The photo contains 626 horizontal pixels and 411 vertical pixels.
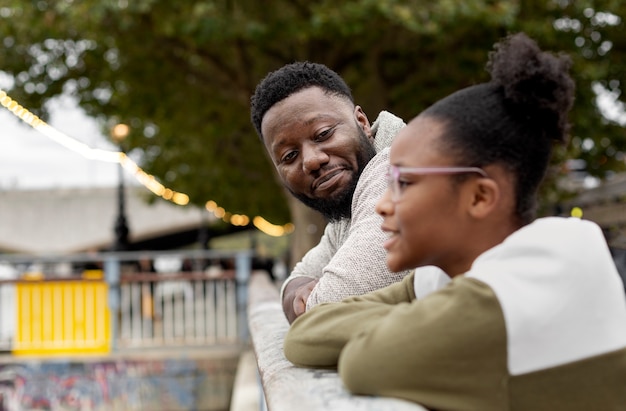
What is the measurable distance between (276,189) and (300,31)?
8.71 metres

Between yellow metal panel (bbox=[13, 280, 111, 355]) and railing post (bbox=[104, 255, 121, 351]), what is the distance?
8 centimetres

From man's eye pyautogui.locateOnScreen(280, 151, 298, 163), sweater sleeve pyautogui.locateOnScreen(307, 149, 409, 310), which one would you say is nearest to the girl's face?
sweater sleeve pyautogui.locateOnScreen(307, 149, 409, 310)

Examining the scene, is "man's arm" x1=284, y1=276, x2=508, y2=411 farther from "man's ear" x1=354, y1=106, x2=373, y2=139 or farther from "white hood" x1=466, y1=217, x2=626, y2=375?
"man's ear" x1=354, y1=106, x2=373, y2=139

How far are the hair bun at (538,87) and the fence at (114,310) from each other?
31.3 ft

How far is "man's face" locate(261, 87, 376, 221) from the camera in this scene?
256cm

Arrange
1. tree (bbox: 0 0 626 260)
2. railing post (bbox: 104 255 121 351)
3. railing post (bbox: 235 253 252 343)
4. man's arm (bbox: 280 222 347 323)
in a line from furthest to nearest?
railing post (bbox: 235 253 252 343), railing post (bbox: 104 255 121 351), tree (bbox: 0 0 626 260), man's arm (bbox: 280 222 347 323)

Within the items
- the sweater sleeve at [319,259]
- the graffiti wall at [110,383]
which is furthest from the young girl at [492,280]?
the graffiti wall at [110,383]

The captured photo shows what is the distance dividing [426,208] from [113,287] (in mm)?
9761

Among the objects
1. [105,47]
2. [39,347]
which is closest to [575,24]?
[105,47]

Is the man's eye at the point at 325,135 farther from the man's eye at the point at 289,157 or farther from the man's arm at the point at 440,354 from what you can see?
the man's arm at the point at 440,354

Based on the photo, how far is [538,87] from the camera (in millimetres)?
1539

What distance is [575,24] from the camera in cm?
1005

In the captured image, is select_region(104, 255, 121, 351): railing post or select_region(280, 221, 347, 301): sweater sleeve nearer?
select_region(280, 221, 347, 301): sweater sleeve

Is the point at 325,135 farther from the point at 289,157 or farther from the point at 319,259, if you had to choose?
the point at 319,259
